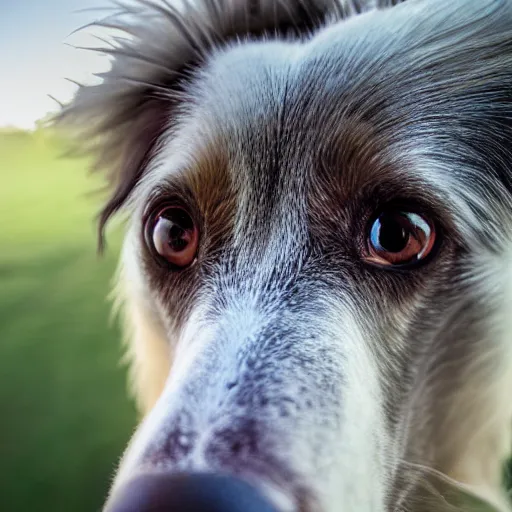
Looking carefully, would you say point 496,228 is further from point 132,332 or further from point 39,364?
point 39,364

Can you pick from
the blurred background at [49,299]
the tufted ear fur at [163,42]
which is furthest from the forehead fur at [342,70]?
the blurred background at [49,299]

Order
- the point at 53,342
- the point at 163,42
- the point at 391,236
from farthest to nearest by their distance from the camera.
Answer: the point at 53,342, the point at 163,42, the point at 391,236

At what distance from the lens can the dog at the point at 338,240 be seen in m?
0.70

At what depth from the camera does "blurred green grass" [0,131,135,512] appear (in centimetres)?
125

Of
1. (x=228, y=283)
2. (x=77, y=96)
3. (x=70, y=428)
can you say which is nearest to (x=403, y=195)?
(x=228, y=283)

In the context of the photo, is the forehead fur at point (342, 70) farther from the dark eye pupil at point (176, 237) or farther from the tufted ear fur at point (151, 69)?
the dark eye pupil at point (176, 237)

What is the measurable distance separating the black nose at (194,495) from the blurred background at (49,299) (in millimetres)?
638

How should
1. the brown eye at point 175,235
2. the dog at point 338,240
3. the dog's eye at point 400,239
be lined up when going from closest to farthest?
1. the dog at point 338,240
2. the dog's eye at point 400,239
3. the brown eye at point 175,235

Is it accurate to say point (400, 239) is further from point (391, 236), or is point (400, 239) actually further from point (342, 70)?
point (342, 70)

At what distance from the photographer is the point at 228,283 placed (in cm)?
83

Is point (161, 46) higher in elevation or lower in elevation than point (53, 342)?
higher

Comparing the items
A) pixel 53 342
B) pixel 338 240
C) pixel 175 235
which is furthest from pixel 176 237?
pixel 53 342

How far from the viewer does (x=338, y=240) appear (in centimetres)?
84

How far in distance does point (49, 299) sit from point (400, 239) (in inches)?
33.4
